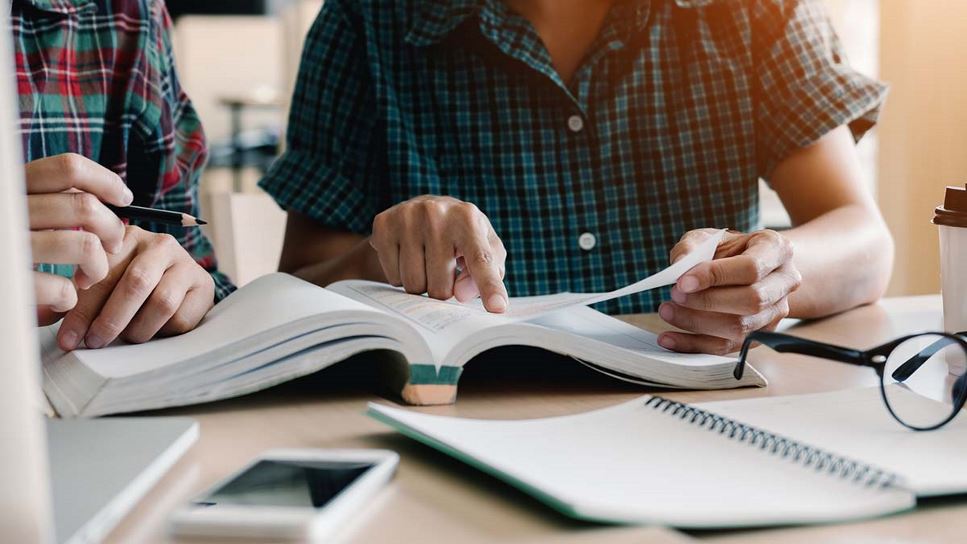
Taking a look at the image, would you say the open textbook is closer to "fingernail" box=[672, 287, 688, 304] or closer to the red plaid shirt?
"fingernail" box=[672, 287, 688, 304]

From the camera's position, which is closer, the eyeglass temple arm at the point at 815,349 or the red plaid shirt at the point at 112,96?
the eyeglass temple arm at the point at 815,349

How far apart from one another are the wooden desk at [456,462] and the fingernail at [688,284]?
9cm

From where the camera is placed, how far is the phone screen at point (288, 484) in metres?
0.44

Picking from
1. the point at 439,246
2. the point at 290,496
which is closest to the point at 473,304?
the point at 439,246

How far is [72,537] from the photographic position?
1.27 feet

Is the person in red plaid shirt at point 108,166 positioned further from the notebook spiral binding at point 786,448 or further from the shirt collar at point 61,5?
the notebook spiral binding at point 786,448

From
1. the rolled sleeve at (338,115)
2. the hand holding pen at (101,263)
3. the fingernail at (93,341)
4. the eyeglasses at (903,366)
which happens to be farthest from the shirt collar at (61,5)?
the eyeglasses at (903,366)

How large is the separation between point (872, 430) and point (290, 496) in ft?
1.07

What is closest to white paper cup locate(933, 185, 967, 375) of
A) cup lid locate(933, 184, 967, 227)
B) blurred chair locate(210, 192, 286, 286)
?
cup lid locate(933, 184, 967, 227)

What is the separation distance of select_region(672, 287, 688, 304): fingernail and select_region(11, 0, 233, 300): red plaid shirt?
0.50m

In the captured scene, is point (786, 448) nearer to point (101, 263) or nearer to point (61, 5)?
point (101, 263)

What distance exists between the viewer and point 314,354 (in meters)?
0.65

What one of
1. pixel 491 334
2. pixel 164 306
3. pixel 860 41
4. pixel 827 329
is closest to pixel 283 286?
pixel 164 306

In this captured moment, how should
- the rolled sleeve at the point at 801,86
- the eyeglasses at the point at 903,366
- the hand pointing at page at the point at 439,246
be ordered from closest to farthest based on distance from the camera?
1. the eyeglasses at the point at 903,366
2. the hand pointing at page at the point at 439,246
3. the rolled sleeve at the point at 801,86
